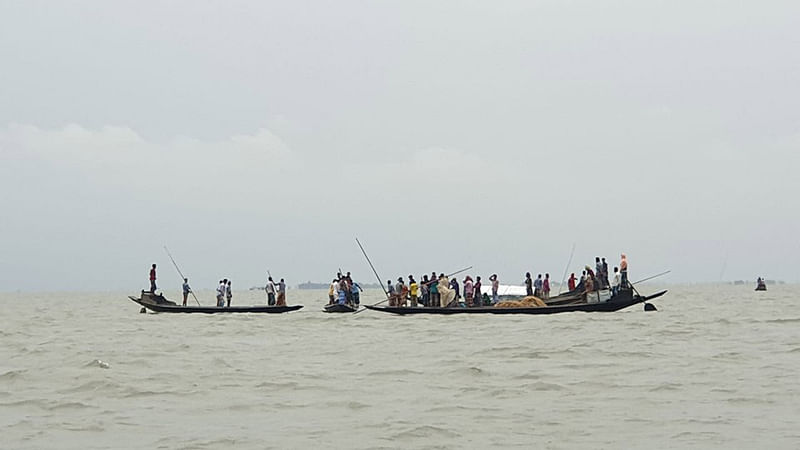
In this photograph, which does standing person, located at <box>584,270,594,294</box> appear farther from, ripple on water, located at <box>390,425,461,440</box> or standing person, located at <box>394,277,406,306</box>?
ripple on water, located at <box>390,425,461,440</box>

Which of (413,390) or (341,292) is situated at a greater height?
(341,292)

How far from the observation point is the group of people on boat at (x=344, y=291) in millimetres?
34438

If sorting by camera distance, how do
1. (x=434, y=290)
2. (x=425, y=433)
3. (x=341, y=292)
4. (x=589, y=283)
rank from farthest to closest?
(x=341, y=292)
(x=434, y=290)
(x=589, y=283)
(x=425, y=433)

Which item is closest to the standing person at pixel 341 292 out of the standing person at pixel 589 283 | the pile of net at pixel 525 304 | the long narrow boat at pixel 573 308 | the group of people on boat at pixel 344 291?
the group of people on boat at pixel 344 291

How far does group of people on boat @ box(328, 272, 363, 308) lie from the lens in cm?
3444

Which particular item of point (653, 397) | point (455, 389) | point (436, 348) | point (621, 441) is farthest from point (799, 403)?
point (436, 348)

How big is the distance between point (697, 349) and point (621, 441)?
986 cm

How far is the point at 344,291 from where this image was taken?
34.6 m

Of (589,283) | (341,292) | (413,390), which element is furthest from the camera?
(341,292)

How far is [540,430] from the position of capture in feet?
33.6

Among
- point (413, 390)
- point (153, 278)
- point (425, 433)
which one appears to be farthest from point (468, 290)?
point (425, 433)

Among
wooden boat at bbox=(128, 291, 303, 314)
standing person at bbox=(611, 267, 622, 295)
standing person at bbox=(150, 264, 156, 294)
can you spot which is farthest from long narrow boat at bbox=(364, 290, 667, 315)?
standing person at bbox=(150, 264, 156, 294)

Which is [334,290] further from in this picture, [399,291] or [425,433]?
[425,433]

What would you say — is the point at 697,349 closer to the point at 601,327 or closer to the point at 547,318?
the point at 601,327
